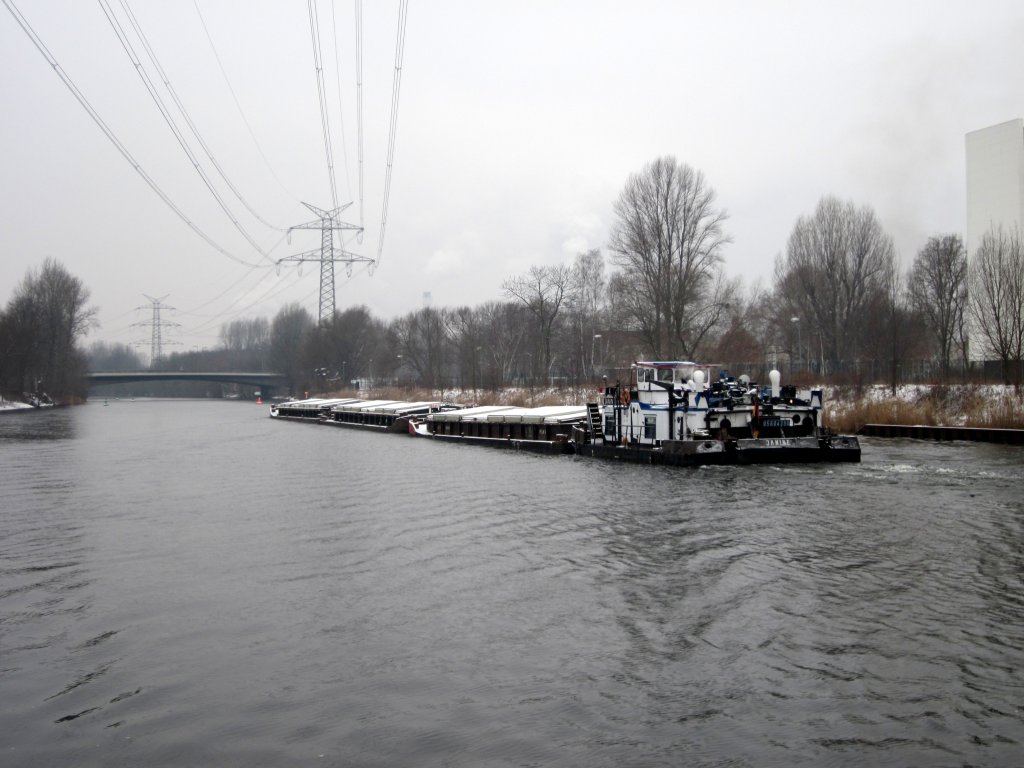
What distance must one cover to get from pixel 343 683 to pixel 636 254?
56288mm

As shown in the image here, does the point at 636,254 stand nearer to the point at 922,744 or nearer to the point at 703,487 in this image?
the point at 703,487

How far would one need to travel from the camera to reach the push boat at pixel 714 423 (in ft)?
96.1

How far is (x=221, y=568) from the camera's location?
15.0 metres

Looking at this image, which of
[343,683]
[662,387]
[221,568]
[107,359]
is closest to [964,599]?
[343,683]

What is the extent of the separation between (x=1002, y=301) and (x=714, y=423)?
78.9 feet

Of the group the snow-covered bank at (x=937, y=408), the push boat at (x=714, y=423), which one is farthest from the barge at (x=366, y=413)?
the snow-covered bank at (x=937, y=408)

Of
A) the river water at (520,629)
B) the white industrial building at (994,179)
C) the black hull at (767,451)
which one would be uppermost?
the white industrial building at (994,179)

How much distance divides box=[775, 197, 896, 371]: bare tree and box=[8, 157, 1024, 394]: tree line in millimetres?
107

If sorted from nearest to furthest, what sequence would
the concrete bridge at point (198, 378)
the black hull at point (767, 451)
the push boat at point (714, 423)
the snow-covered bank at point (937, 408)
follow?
the black hull at point (767, 451) < the push boat at point (714, 423) < the snow-covered bank at point (937, 408) < the concrete bridge at point (198, 378)

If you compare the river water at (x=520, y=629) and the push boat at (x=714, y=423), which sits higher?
the push boat at (x=714, y=423)

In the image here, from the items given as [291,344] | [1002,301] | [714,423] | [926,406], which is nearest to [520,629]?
[714,423]

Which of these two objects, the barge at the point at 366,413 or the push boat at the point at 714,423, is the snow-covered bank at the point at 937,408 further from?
the barge at the point at 366,413

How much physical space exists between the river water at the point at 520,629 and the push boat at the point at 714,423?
5907 mm

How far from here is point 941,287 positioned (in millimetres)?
65750
